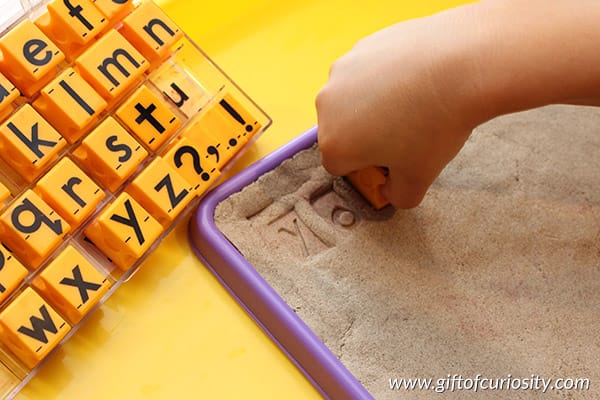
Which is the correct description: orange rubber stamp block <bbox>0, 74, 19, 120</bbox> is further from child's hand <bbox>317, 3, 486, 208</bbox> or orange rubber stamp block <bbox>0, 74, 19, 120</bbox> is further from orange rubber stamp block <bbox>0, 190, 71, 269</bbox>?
child's hand <bbox>317, 3, 486, 208</bbox>

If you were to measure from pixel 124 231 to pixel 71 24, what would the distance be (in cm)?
17

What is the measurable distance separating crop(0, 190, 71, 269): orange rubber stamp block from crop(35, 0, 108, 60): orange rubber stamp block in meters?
0.13

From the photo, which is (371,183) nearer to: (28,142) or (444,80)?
(444,80)

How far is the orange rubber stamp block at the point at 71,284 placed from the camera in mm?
565

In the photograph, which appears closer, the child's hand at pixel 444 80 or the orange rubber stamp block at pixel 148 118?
the child's hand at pixel 444 80

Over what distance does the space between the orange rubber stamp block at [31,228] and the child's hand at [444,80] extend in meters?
0.22

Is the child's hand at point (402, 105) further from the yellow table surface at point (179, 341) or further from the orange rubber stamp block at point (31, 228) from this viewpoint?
the orange rubber stamp block at point (31, 228)

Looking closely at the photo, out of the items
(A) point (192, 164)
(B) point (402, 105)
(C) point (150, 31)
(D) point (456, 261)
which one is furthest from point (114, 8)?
(D) point (456, 261)

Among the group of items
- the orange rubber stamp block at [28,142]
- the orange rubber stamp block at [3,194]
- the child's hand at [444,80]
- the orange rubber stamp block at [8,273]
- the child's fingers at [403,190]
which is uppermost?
the orange rubber stamp block at [28,142]

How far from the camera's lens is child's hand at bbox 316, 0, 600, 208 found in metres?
0.52

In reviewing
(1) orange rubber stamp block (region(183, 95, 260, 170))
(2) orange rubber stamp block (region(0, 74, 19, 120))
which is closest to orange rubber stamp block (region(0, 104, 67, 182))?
(2) orange rubber stamp block (region(0, 74, 19, 120))

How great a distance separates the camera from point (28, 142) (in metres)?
0.57

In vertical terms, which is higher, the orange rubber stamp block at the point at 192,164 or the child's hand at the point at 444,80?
the orange rubber stamp block at the point at 192,164

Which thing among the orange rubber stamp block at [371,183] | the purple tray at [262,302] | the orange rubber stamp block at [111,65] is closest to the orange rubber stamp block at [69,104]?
the orange rubber stamp block at [111,65]
